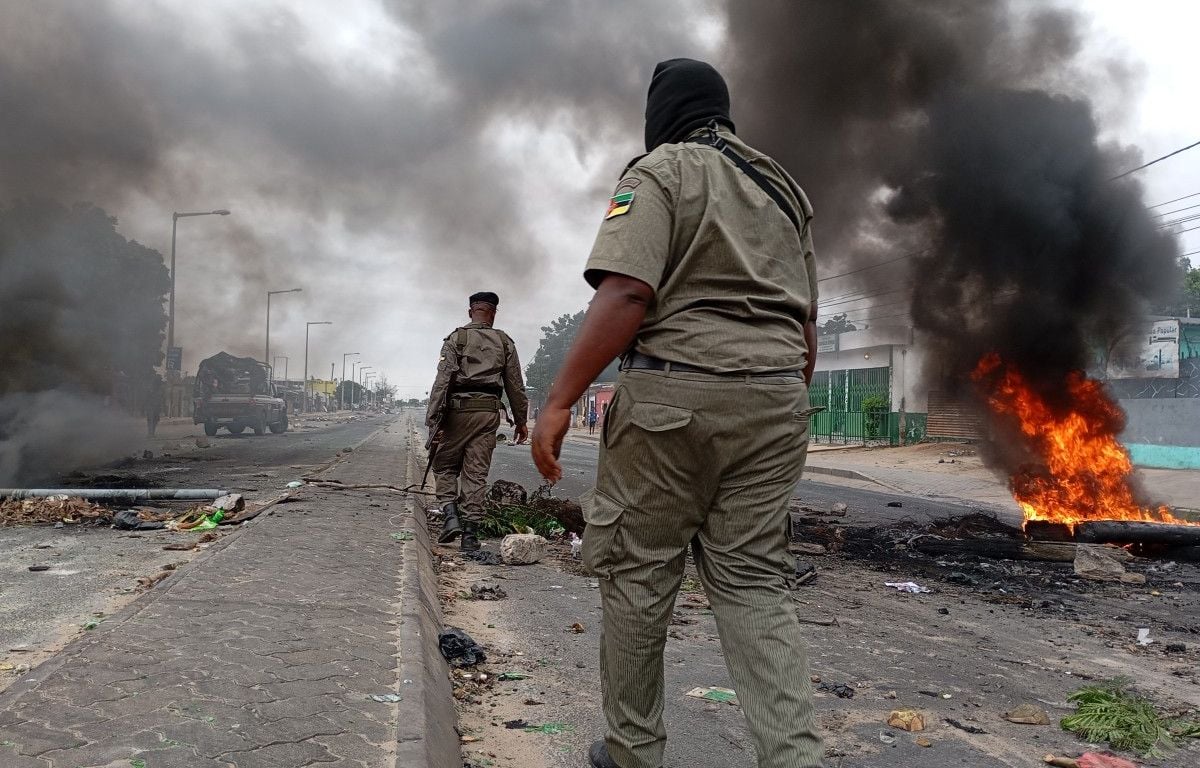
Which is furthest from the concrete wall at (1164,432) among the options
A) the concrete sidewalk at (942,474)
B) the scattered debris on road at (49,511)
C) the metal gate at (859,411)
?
the scattered debris on road at (49,511)

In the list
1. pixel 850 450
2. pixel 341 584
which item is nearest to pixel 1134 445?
pixel 850 450

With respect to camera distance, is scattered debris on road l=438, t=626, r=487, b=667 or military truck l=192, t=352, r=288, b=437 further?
Answer: military truck l=192, t=352, r=288, b=437

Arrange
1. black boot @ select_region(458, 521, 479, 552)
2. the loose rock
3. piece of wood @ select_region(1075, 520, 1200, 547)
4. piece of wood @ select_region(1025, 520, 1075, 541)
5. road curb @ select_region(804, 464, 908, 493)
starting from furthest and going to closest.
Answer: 1. road curb @ select_region(804, 464, 908, 493)
2. piece of wood @ select_region(1025, 520, 1075, 541)
3. piece of wood @ select_region(1075, 520, 1200, 547)
4. black boot @ select_region(458, 521, 479, 552)
5. the loose rock

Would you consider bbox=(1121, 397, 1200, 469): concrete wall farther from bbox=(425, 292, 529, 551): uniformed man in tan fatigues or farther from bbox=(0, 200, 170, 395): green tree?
bbox=(0, 200, 170, 395): green tree

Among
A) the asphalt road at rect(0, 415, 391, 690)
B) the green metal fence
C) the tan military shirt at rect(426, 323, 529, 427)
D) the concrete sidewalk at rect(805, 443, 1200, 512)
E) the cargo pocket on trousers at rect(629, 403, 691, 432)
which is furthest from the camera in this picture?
the green metal fence

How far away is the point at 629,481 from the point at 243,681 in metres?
1.60

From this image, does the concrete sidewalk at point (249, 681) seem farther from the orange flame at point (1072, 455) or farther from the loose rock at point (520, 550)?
the orange flame at point (1072, 455)

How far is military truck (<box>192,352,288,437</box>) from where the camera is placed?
23.5m

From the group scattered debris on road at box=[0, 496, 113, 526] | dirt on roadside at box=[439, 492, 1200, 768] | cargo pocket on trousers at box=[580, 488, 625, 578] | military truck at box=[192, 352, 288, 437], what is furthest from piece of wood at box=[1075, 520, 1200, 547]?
military truck at box=[192, 352, 288, 437]

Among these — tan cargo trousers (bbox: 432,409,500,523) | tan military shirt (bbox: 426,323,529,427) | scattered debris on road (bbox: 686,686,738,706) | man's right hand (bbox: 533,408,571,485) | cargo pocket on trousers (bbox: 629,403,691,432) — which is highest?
tan military shirt (bbox: 426,323,529,427)

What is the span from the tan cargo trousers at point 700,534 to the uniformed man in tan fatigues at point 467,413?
4290mm

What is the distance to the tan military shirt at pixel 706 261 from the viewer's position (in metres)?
1.72

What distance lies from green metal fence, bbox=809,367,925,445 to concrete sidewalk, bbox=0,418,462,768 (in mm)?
19310

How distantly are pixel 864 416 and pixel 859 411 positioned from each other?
97cm
